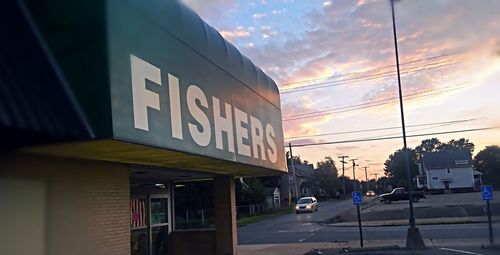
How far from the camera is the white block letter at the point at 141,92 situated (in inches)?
283

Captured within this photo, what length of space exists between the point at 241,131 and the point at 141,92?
4714 mm

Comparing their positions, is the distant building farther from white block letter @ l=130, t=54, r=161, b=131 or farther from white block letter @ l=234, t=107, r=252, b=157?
white block letter @ l=130, t=54, r=161, b=131

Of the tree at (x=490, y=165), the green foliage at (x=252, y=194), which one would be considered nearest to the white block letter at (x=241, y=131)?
the green foliage at (x=252, y=194)

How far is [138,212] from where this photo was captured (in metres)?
14.3

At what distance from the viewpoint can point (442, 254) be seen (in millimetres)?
17703

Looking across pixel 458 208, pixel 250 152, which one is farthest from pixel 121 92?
pixel 458 208

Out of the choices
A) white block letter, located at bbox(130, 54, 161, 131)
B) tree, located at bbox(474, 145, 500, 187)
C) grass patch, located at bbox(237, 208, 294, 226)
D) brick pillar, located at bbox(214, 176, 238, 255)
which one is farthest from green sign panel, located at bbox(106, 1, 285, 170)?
tree, located at bbox(474, 145, 500, 187)

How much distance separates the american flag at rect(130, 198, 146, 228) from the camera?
549 inches

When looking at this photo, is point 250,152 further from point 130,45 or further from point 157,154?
point 130,45

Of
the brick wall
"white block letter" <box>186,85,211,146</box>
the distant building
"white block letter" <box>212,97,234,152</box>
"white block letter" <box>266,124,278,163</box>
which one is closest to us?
the brick wall

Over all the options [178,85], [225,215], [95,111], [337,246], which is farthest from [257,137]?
[337,246]

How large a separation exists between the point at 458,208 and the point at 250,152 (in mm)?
35613

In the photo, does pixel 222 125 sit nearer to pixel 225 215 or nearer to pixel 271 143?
pixel 271 143

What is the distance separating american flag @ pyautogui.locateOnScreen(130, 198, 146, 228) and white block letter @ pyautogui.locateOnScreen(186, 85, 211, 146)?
530cm
